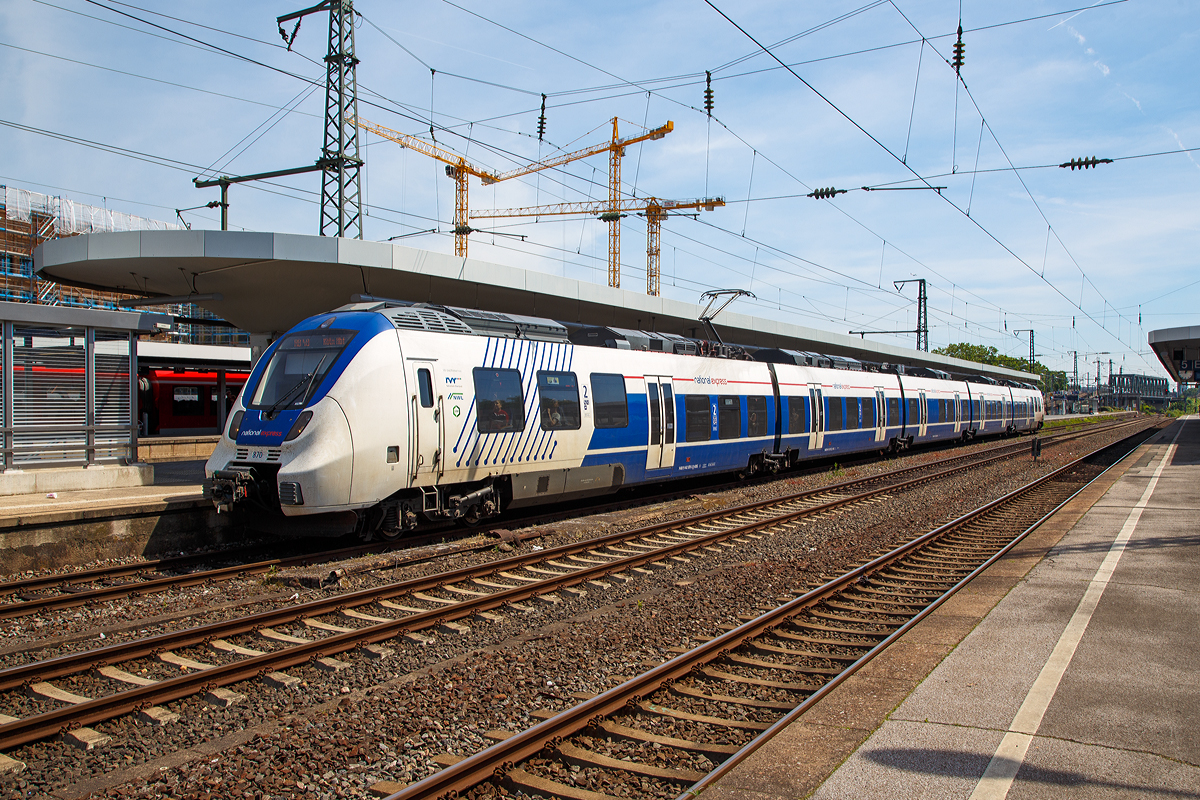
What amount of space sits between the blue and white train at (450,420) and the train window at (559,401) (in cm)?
3

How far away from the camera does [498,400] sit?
11.2 metres

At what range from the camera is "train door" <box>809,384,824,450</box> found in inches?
818

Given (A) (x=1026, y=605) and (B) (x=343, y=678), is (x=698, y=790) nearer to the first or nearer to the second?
(B) (x=343, y=678)

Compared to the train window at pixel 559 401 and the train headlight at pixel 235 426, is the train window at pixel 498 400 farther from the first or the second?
the train headlight at pixel 235 426

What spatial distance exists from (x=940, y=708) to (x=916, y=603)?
11.0ft

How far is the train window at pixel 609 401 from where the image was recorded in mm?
13148

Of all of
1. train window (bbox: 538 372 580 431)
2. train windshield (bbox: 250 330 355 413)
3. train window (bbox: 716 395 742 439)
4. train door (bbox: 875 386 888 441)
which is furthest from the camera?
train door (bbox: 875 386 888 441)

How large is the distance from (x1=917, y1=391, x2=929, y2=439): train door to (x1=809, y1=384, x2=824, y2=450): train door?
935 centimetres

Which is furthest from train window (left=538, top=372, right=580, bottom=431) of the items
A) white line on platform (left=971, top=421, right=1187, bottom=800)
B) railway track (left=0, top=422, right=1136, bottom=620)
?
white line on platform (left=971, top=421, right=1187, bottom=800)

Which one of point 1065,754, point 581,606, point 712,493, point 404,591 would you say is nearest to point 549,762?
point 1065,754

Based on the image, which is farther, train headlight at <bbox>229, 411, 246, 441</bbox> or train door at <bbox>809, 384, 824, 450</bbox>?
train door at <bbox>809, 384, 824, 450</bbox>

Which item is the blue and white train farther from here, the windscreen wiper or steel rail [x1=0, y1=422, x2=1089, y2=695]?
steel rail [x1=0, y1=422, x2=1089, y2=695]

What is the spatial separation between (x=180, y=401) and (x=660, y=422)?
20.4 meters

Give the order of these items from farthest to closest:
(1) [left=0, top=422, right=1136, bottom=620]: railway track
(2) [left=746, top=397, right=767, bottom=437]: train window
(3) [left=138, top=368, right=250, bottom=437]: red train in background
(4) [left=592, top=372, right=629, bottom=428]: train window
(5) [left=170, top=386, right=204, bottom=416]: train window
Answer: (5) [left=170, top=386, right=204, bottom=416]: train window
(3) [left=138, top=368, right=250, bottom=437]: red train in background
(2) [left=746, top=397, right=767, bottom=437]: train window
(4) [left=592, top=372, right=629, bottom=428]: train window
(1) [left=0, top=422, right=1136, bottom=620]: railway track
